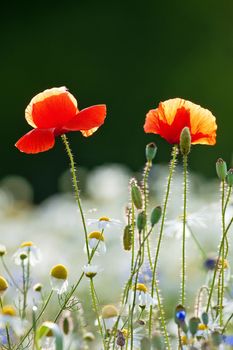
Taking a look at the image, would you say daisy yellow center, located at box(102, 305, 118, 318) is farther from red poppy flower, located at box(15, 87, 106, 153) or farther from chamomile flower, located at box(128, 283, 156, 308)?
red poppy flower, located at box(15, 87, 106, 153)

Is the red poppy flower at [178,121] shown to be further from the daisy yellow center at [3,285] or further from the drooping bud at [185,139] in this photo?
the daisy yellow center at [3,285]

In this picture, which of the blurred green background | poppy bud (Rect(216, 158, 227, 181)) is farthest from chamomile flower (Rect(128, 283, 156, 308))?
the blurred green background

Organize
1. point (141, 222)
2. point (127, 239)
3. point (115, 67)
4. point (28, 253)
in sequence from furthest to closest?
point (115, 67), point (28, 253), point (127, 239), point (141, 222)

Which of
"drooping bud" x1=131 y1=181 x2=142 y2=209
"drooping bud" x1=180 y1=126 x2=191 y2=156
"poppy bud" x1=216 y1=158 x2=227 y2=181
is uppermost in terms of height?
"drooping bud" x1=180 y1=126 x2=191 y2=156

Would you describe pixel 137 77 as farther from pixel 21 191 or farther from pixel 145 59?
pixel 21 191

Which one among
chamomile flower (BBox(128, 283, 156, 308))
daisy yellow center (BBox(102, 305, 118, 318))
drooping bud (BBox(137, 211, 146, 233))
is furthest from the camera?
daisy yellow center (BBox(102, 305, 118, 318))

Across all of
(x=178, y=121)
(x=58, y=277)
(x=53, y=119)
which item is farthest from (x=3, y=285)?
(x=178, y=121)

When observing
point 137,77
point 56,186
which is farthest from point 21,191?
point 137,77

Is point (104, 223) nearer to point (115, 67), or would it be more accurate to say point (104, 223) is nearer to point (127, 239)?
point (127, 239)
